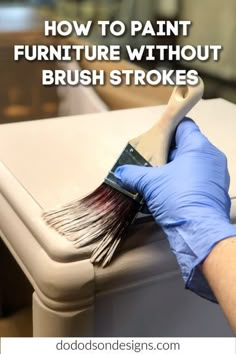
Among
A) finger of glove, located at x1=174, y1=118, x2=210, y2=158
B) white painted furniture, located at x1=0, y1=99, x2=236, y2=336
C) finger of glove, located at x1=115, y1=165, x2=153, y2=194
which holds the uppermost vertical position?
finger of glove, located at x1=174, y1=118, x2=210, y2=158

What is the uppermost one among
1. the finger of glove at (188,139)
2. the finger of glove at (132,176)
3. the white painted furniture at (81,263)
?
the finger of glove at (188,139)

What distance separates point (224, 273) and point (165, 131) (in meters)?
0.14

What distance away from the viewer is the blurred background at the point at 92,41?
942mm

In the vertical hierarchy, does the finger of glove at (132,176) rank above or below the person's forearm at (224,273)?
above

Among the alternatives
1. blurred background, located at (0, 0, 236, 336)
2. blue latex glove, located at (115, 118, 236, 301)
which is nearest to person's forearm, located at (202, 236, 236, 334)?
blue latex glove, located at (115, 118, 236, 301)

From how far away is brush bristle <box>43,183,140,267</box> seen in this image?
43 cm

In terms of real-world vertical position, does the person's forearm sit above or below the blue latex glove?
below

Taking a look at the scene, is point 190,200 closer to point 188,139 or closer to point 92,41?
point 188,139

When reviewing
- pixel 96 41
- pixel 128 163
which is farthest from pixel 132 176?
pixel 96 41

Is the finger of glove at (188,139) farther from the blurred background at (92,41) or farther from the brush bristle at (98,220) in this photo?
the blurred background at (92,41)

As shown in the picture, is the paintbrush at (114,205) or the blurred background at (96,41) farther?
the blurred background at (96,41)

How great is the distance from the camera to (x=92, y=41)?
98cm

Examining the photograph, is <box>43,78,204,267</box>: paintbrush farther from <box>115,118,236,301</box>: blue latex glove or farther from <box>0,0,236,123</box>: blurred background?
<box>0,0,236,123</box>: blurred background

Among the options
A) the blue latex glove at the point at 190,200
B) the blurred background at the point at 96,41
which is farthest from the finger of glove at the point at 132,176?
the blurred background at the point at 96,41
